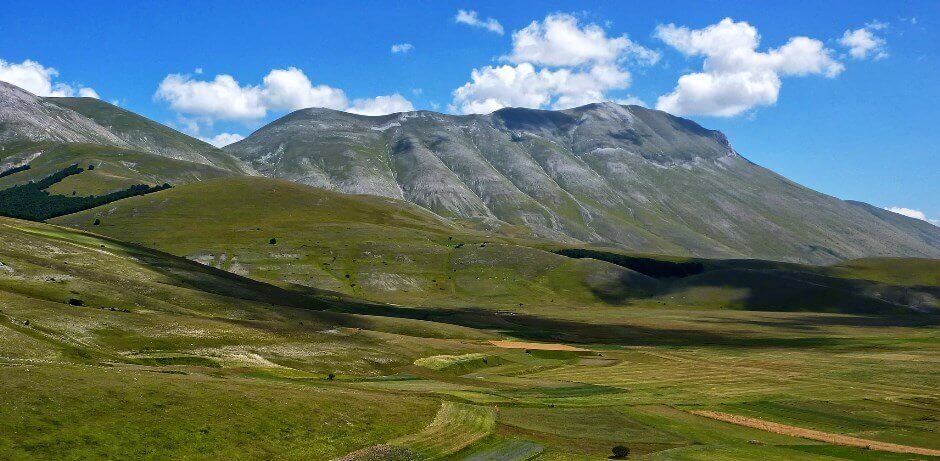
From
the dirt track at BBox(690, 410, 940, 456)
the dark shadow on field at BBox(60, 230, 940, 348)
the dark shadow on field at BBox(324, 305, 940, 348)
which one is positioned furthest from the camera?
the dark shadow on field at BBox(324, 305, 940, 348)

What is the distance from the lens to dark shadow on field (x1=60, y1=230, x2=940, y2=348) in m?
148

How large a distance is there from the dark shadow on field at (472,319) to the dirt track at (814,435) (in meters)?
75.3

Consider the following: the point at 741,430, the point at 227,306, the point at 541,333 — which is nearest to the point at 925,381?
the point at 741,430

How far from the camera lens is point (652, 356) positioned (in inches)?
5027

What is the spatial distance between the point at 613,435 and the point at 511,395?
61.8 feet

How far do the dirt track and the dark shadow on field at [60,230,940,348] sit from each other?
247 feet

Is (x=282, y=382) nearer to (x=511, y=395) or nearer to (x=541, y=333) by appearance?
(x=511, y=395)

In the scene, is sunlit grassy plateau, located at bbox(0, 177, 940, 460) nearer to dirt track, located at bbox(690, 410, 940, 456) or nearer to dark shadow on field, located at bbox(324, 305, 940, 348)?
dirt track, located at bbox(690, 410, 940, 456)

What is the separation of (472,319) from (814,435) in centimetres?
11506

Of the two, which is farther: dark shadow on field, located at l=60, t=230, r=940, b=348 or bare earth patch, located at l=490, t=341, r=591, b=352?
dark shadow on field, located at l=60, t=230, r=940, b=348

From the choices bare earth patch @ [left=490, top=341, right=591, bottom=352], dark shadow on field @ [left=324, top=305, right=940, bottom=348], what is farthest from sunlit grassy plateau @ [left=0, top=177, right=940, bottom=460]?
dark shadow on field @ [left=324, top=305, right=940, bottom=348]

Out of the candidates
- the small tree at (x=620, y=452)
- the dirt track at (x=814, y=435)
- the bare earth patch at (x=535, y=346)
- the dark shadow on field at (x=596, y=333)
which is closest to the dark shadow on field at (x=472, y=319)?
the dark shadow on field at (x=596, y=333)

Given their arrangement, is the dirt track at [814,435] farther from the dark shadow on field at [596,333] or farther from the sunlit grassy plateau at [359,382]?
the dark shadow on field at [596,333]

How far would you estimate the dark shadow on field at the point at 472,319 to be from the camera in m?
148
